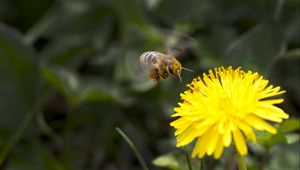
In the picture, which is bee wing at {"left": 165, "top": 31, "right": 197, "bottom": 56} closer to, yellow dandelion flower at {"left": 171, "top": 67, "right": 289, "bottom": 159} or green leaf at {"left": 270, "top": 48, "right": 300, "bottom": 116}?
green leaf at {"left": 270, "top": 48, "right": 300, "bottom": 116}

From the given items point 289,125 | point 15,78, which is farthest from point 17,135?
point 289,125

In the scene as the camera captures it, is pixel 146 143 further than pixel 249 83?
Yes

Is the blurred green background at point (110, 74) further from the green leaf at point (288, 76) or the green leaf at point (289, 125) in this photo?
the green leaf at point (289, 125)

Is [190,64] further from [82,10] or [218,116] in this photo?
[218,116]

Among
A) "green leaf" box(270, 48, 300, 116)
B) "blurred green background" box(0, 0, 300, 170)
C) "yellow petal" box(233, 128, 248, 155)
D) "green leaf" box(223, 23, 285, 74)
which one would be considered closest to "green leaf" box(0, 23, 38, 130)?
"blurred green background" box(0, 0, 300, 170)

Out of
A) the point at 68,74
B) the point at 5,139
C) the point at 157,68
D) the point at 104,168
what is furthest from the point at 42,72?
the point at 157,68

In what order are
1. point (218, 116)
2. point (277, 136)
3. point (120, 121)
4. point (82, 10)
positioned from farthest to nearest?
point (82, 10), point (120, 121), point (277, 136), point (218, 116)

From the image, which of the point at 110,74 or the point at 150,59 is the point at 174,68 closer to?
the point at 150,59
